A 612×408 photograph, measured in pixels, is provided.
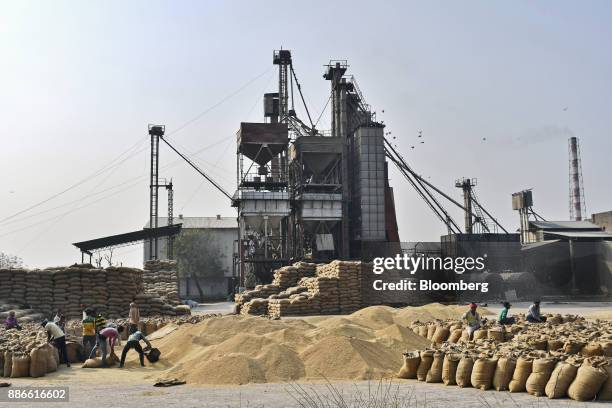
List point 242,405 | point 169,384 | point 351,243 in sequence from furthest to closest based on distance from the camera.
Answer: point 351,243 → point 169,384 → point 242,405

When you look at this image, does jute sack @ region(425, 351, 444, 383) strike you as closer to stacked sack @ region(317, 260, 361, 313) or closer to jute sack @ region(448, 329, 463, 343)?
jute sack @ region(448, 329, 463, 343)

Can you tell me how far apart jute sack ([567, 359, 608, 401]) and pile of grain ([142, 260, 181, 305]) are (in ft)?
80.0

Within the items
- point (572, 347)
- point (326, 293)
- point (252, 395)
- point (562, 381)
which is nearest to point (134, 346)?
point (252, 395)

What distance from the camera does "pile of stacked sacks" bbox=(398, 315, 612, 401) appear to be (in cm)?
973

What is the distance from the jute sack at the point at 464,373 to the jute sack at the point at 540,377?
120 centimetres

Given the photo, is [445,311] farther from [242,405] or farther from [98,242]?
[98,242]

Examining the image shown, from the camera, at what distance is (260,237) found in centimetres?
4706

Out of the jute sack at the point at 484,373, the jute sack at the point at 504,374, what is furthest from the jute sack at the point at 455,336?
the jute sack at the point at 504,374

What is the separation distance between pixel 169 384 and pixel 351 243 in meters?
36.9

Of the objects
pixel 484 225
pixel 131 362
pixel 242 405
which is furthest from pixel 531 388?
pixel 484 225

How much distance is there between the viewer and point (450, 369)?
1159 centimetres

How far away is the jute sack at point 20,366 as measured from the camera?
1365 cm

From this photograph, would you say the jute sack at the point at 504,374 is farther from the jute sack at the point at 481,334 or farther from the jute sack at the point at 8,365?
the jute sack at the point at 8,365
